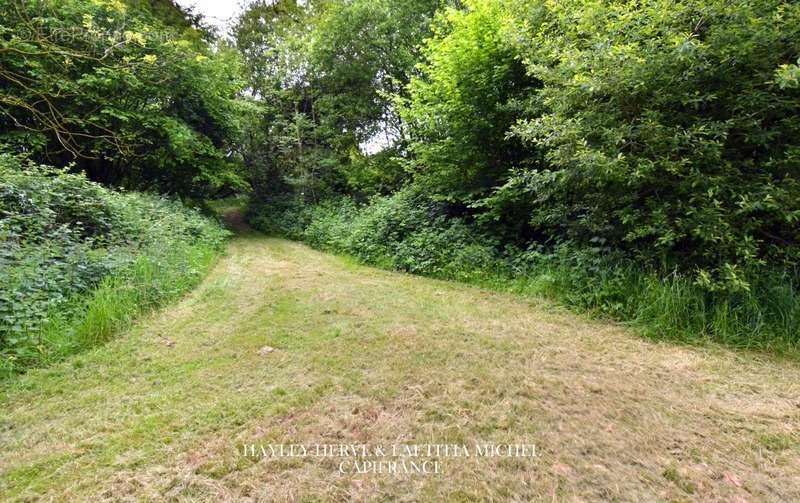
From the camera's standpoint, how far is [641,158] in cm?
361

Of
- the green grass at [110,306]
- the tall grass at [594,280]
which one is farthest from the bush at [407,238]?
the green grass at [110,306]

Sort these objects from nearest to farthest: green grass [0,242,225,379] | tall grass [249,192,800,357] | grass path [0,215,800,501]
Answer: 1. grass path [0,215,800,501]
2. green grass [0,242,225,379]
3. tall grass [249,192,800,357]

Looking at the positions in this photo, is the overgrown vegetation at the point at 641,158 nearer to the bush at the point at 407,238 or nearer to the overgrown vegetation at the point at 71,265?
the bush at the point at 407,238

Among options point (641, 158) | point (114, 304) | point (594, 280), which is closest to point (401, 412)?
point (594, 280)

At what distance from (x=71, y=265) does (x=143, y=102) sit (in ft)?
26.7

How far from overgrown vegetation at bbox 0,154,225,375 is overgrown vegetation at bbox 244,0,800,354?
391 cm

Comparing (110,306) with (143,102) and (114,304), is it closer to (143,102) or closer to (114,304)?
(114,304)

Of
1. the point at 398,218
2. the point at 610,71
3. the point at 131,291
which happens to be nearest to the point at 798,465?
the point at 610,71

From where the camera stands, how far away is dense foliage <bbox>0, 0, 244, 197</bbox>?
7348mm

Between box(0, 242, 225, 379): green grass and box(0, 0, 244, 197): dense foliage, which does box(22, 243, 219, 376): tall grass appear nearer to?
box(0, 242, 225, 379): green grass

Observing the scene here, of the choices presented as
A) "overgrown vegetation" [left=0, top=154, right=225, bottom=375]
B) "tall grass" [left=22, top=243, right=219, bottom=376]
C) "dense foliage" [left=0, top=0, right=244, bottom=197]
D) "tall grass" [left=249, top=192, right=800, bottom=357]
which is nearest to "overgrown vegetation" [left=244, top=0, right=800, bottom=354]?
"tall grass" [left=249, top=192, right=800, bottom=357]

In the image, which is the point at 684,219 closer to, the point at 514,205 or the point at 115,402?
the point at 514,205

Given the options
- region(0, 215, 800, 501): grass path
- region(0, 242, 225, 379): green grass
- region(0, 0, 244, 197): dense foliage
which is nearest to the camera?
region(0, 215, 800, 501): grass path

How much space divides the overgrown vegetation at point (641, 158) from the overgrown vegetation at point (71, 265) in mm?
3912
